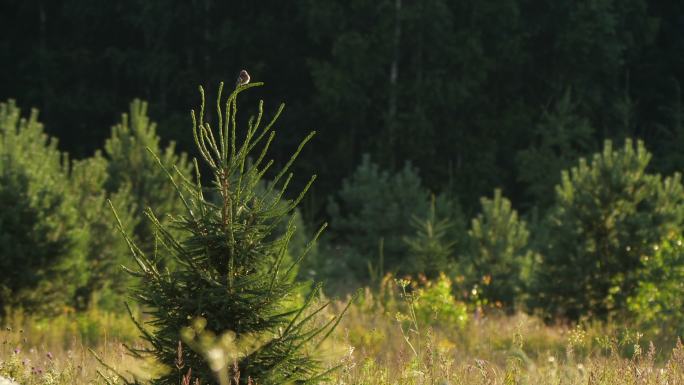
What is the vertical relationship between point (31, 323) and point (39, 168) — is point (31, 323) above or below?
below

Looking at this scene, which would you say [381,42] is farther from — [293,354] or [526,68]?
[293,354]

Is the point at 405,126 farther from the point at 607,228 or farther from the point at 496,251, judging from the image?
the point at 607,228

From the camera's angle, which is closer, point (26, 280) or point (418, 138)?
point (26, 280)

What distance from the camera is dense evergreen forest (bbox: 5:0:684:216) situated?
29.0 meters

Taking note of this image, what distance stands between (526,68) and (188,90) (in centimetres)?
1152

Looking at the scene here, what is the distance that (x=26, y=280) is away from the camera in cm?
1165

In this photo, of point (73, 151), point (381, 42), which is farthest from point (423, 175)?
point (73, 151)

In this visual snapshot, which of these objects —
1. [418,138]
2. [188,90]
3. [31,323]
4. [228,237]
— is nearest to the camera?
[228,237]

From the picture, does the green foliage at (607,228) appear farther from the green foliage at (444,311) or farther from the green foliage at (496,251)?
the green foliage at (496,251)

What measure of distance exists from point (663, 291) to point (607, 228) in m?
1.16

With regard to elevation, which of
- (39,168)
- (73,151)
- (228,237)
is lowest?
(73,151)

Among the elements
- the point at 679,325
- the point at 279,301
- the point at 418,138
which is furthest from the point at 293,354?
the point at 418,138

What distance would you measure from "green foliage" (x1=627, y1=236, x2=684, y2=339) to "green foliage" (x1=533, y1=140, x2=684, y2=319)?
267 millimetres

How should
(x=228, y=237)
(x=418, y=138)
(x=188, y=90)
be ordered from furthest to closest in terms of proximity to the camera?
(x=188, y=90) → (x=418, y=138) → (x=228, y=237)
